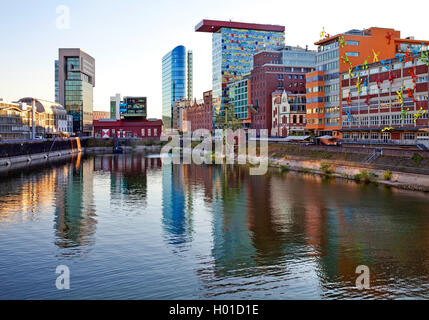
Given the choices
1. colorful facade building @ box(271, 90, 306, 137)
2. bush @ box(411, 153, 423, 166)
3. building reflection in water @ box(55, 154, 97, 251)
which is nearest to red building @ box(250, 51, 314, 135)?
colorful facade building @ box(271, 90, 306, 137)

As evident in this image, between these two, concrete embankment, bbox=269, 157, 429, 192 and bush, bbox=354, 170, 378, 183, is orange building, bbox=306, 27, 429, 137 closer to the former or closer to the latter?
concrete embankment, bbox=269, 157, 429, 192

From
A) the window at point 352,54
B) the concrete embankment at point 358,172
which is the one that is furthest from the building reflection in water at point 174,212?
the window at point 352,54

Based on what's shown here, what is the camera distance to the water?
25.3 m

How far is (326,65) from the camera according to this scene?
13062cm

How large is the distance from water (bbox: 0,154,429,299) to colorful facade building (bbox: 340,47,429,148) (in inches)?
1506

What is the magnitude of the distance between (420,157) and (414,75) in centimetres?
3518

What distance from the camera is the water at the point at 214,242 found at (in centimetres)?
2528

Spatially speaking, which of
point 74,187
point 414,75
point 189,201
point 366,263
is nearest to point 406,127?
point 414,75

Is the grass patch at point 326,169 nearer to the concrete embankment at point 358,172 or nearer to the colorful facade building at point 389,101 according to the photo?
the concrete embankment at point 358,172

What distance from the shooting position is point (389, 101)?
4067 inches

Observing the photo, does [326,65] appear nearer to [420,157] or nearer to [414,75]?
[414,75]

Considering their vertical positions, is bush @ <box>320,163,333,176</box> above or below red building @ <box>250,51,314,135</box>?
below

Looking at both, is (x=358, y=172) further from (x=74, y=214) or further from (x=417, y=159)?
(x=74, y=214)

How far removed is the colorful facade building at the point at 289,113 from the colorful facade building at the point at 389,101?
118 feet
